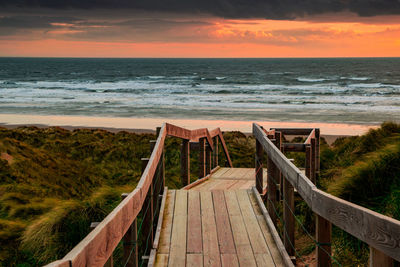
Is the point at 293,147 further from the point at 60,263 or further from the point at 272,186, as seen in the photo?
the point at 60,263

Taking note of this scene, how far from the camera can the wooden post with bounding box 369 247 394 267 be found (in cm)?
217

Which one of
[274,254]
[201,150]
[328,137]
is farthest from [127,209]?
[328,137]

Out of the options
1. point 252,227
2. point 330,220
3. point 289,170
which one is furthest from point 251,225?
point 330,220

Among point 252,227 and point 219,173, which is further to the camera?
point 219,173

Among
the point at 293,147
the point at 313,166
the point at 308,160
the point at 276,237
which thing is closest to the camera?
the point at 276,237

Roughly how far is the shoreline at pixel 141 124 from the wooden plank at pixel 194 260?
17.9 meters

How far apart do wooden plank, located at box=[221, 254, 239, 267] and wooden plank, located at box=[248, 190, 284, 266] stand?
1.26 ft

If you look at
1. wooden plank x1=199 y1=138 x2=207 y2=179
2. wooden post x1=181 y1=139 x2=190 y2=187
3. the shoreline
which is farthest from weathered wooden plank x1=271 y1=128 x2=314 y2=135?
the shoreline

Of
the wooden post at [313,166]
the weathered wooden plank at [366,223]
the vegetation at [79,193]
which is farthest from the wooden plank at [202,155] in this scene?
the weathered wooden plank at [366,223]

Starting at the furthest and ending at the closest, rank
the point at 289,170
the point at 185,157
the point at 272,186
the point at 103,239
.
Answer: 1. the point at 185,157
2. the point at 272,186
3. the point at 289,170
4. the point at 103,239

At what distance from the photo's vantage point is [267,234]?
5.23 m

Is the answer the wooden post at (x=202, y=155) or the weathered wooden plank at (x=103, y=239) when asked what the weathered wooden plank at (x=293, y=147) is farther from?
the weathered wooden plank at (x=103, y=239)

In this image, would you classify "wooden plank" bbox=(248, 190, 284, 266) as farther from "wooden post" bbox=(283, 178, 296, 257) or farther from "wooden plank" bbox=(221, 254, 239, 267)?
"wooden plank" bbox=(221, 254, 239, 267)

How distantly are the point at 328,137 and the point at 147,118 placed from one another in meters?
12.0
